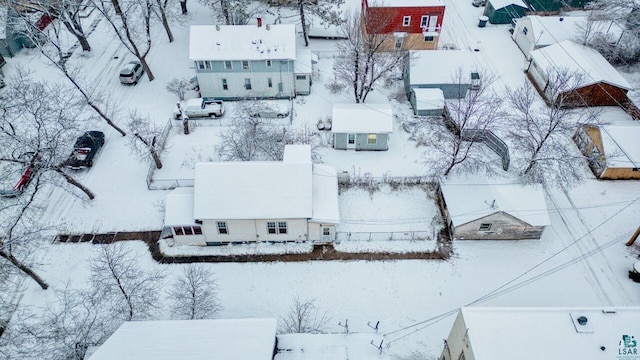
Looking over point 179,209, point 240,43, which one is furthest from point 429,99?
point 179,209

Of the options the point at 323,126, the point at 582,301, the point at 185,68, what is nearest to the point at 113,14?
the point at 185,68

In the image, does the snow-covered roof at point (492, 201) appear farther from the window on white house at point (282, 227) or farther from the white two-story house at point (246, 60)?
the white two-story house at point (246, 60)

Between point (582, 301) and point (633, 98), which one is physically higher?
point (633, 98)

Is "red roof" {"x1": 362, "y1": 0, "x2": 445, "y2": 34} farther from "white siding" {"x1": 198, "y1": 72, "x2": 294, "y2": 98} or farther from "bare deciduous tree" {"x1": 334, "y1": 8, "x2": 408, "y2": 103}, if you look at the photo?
"white siding" {"x1": 198, "y1": 72, "x2": 294, "y2": 98}

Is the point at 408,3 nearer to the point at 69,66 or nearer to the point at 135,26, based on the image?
the point at 135,26

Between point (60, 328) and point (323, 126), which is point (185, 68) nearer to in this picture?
point (323, 126)
